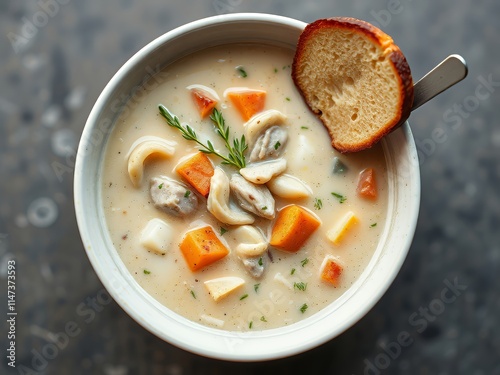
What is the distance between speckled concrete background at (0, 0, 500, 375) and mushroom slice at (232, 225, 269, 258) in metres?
0.56

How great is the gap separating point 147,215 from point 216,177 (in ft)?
0.99

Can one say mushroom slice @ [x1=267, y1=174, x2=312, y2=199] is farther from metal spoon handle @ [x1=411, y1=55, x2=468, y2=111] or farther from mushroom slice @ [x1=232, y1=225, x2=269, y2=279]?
metal spoon handle @ [x1=411, y1=55, x2=468, y2=111]

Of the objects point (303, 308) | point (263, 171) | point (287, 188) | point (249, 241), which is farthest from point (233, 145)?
point (303, 308)

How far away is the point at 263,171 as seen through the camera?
226 centimetres

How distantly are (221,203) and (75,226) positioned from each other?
716 mm

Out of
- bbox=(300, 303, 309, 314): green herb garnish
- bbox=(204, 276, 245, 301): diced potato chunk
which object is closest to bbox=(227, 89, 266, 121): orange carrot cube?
bbox=(204, 276, 245, 301): diced potato chunk

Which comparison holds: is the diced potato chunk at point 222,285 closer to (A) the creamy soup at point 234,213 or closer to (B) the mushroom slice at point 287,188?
(A) the creamy soup at point 234,213

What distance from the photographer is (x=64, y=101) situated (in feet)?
8.52

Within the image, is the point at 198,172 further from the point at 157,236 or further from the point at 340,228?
the point at 340,228

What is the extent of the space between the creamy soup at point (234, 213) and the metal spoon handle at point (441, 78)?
14.5 inches

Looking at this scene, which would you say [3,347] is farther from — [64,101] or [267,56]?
[267,56]

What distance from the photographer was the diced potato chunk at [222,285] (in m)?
2.26

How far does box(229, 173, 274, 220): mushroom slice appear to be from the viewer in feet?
7.32

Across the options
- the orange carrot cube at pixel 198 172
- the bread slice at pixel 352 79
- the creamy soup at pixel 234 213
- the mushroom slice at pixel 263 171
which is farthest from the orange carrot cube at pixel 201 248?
the bread slice at pixel 352 79
